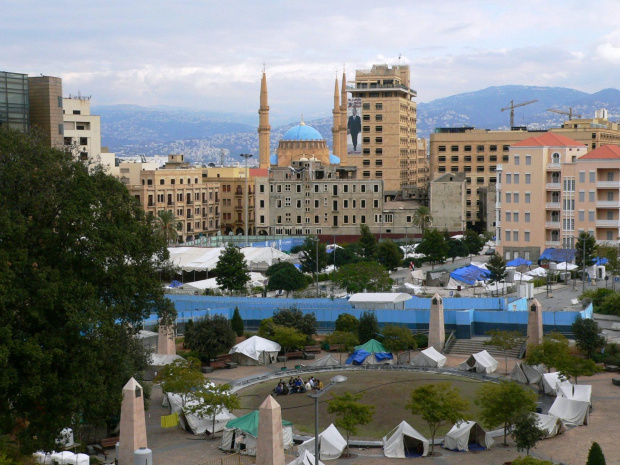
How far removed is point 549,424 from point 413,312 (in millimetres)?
19341

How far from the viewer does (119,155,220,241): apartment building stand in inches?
4550

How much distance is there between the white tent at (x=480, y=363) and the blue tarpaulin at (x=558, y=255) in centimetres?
3471

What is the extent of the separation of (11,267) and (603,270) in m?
52.3

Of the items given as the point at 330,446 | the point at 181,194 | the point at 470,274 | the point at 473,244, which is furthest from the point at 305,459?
the point at 181,194

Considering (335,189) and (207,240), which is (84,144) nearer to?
(207,240)

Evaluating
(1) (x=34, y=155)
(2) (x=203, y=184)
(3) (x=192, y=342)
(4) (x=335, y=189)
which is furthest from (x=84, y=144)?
(1) (x=34, y=155)

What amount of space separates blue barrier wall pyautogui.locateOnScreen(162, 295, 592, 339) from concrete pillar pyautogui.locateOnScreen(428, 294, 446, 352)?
232cm

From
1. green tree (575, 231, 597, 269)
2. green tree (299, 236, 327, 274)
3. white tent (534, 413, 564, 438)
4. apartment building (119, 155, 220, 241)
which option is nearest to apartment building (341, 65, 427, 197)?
apartment building (119, 155, 220, 241)

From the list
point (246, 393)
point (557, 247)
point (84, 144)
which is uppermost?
point (84, 144)

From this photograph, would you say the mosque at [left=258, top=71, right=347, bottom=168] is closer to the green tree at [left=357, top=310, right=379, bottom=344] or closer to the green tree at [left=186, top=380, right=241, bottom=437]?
the green tree at [left=357, top=310, right=379, bottom=344]

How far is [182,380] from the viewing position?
121 ft

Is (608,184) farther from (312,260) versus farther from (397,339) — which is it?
(397,339)

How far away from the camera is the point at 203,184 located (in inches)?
4978

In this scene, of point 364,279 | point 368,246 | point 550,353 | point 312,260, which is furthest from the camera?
point 368,246
